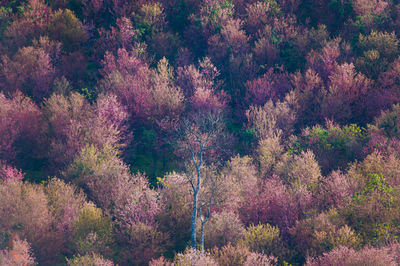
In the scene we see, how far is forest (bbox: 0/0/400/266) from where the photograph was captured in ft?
126

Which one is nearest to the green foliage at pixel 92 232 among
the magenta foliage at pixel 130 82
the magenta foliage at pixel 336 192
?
the magenta foliage at pixel 130 82

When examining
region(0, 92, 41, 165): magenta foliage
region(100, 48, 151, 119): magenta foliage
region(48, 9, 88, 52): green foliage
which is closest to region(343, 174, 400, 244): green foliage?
region(100, 48, 151, 119): magenta foliage

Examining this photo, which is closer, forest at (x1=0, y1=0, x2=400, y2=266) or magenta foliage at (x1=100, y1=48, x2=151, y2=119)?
forest at (x1=0, y1=0, x2=400, y2=266)

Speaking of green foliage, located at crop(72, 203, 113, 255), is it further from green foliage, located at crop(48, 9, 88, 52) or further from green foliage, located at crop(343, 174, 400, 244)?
green foliage, located at crop(48, 9, 88, 52)

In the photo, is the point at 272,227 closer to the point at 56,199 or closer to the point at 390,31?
the point at 56,199

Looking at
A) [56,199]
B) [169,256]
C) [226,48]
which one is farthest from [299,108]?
[56,199]

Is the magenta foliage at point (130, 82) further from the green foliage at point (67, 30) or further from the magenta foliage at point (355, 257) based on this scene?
the magenta foliage at point (355, 257)

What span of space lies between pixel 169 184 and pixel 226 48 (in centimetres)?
2504

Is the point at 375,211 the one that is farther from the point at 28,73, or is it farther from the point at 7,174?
the point at 28,73

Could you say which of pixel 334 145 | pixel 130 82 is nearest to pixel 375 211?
pixel 334 145

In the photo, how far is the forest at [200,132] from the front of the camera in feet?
126

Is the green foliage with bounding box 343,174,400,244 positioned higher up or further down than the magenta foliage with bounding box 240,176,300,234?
further down

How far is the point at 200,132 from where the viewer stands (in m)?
48.8

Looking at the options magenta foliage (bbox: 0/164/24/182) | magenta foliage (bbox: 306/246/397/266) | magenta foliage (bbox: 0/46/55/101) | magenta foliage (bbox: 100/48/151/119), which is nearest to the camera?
magenta foliage (bbox: 306/246/397/266)
